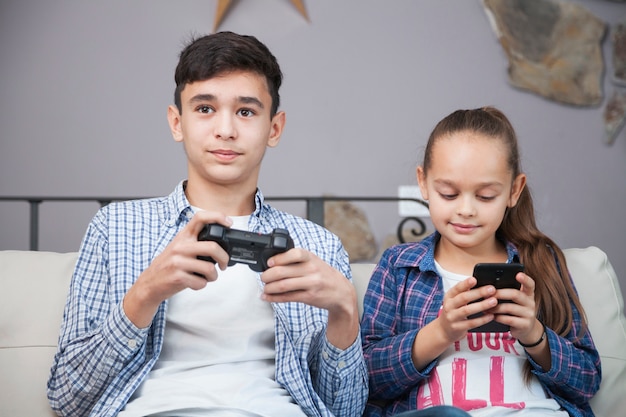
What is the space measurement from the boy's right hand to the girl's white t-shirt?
1.58ft

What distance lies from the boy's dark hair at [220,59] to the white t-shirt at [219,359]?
35cm

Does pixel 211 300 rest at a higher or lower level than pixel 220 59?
lower

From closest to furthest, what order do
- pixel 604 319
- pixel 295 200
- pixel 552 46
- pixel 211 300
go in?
1. pixel 211 300
2. pixel 604 319
3. pixel 295 200
4. pixel 552 46

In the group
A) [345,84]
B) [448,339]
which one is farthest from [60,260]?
[345,84]

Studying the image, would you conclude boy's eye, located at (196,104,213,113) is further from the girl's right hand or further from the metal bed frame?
the metal bed frame

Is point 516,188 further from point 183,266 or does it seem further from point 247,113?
point 183,266

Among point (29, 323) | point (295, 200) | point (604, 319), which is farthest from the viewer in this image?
point (295, 200)

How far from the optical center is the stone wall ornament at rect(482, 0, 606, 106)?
11.8 ft

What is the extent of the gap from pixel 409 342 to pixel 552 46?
112 inches

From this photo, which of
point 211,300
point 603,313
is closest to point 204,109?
point 211,300

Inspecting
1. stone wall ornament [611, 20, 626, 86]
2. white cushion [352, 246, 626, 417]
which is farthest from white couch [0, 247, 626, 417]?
stone wall ornament [611, 20, 626, 86]

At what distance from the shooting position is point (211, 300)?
1191 millimetres

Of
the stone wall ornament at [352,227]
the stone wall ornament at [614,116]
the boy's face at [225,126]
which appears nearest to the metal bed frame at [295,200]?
the stone wall ornament at [352,227]

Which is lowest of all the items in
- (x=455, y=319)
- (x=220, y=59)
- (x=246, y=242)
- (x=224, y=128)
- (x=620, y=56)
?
(x=455, y=319)
